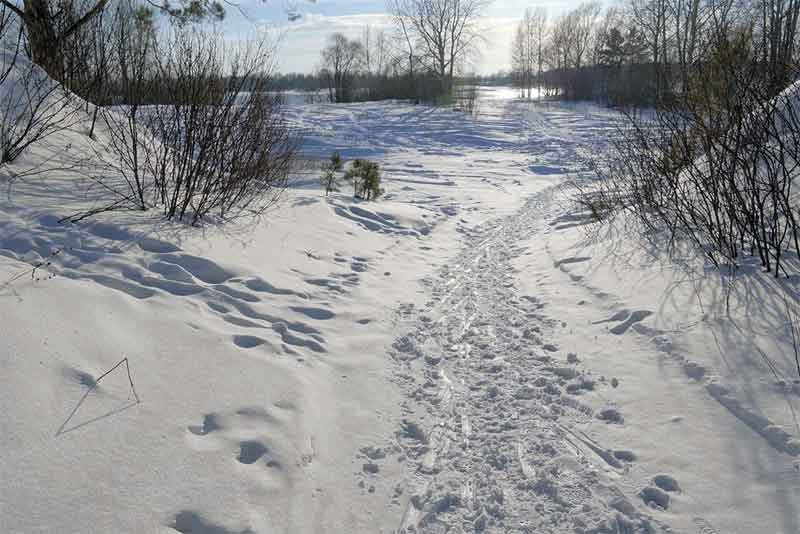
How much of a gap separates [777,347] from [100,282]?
4.67 meters

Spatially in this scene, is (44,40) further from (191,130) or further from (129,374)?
(129,374)

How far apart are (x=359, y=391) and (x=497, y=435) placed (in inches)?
39.4

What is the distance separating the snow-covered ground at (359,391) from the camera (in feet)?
7.25

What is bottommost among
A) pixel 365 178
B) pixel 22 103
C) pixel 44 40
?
pixel 365 178

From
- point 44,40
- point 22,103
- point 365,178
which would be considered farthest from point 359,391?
point 365,178

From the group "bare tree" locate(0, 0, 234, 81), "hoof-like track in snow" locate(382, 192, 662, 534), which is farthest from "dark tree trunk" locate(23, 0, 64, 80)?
"hoof-like track in snow" locate(382, 192, 662, 534)

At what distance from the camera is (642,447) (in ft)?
8.90

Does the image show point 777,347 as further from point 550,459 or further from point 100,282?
point 100,282

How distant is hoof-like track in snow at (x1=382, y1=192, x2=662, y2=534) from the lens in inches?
91.0

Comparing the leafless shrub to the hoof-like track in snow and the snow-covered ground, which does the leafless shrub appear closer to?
the snow-covered ground

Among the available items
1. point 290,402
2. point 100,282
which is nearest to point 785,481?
point 290,402

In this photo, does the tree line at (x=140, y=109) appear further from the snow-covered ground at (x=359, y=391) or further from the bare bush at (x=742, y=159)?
the bare bush at (x=742, y=159)

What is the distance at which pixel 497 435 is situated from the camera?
9.45 ft

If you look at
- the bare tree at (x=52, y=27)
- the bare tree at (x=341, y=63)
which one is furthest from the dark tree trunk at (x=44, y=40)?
the bare tree at (x=341, y=63)
